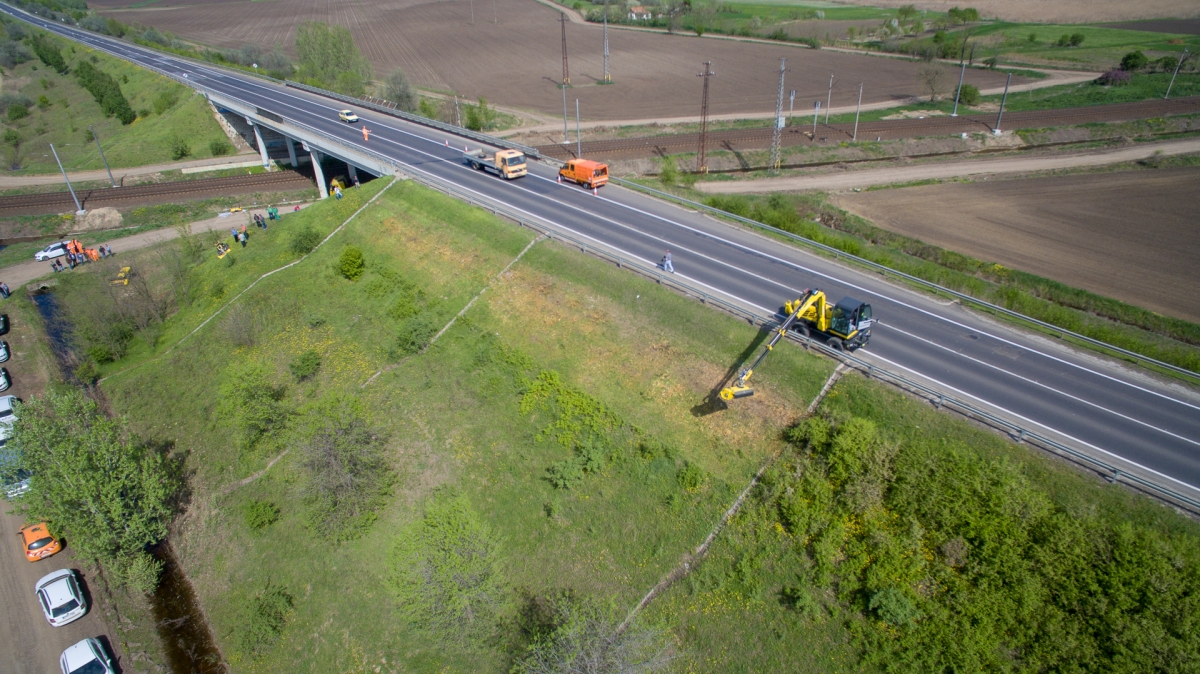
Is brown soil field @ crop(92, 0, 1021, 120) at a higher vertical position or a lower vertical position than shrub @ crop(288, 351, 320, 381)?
higher

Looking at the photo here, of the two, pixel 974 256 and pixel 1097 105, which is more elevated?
pixel 1097 105

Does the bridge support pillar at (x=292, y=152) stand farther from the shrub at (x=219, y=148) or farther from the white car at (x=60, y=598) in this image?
the white car at (x=60, y=598)

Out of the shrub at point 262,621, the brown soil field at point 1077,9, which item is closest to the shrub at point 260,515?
the shrub at point 262,621

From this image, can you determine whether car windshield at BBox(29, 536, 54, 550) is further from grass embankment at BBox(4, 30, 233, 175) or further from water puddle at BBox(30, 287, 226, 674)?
grass embankment at BBox(4, 30, 233, 175)

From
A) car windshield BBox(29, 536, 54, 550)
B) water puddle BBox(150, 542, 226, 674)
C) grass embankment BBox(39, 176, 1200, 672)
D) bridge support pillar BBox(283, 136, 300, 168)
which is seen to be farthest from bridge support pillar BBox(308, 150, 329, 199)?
water puddle BBox(150, 542, 226, 674)

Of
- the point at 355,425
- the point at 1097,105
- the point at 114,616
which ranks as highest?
the point at 1097,105

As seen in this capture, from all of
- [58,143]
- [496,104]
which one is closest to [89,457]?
[496,104]

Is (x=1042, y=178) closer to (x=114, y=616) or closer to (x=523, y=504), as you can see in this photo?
(x=523, y=504)
